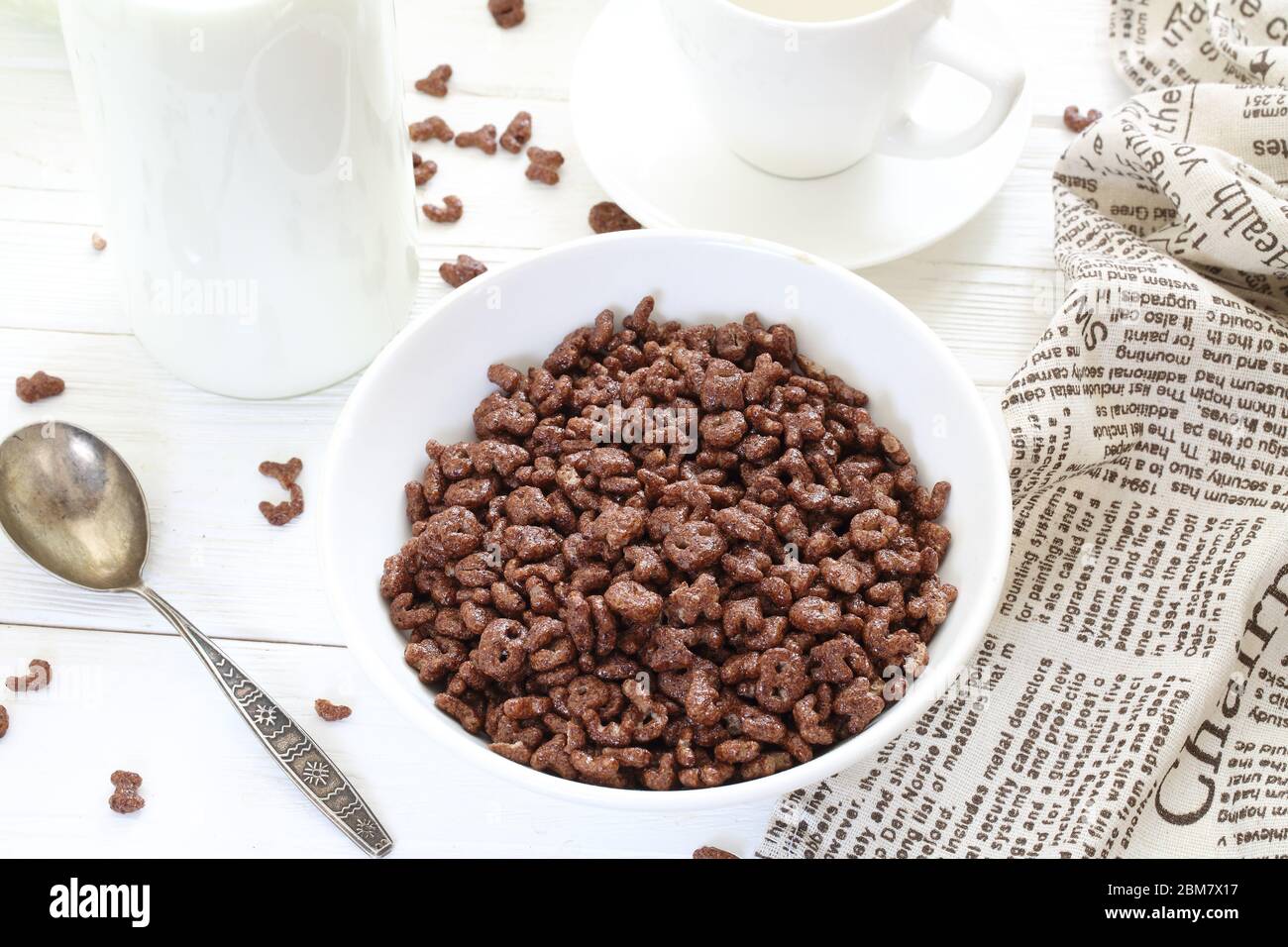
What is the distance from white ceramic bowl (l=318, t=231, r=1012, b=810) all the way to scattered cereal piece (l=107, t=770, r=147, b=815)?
252 millimetres

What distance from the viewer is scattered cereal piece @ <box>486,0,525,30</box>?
1.46 m

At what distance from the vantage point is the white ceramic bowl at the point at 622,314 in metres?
0.89

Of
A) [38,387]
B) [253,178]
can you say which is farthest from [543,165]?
[38,387]

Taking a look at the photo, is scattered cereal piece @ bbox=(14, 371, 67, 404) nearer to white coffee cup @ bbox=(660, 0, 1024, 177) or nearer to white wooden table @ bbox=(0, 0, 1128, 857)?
white wooden table @ bbox=(0, 0, 1128, 857)

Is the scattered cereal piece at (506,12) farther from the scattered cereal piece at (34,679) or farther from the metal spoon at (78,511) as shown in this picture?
the scattered cereal piece at (34,679)

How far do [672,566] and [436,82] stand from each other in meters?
0.72

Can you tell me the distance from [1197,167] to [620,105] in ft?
1.85

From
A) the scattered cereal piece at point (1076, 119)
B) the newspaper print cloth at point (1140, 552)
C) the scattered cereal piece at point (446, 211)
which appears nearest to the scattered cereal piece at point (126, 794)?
the newspaper print cloth at point (1140, 552)

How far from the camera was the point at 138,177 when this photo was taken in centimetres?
99

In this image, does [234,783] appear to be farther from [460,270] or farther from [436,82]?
[436,82]

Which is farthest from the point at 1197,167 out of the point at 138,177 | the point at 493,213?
the point at 138,177

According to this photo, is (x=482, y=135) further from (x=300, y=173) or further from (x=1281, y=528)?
(x=1281, y=528)

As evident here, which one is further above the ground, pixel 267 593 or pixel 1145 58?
pixel 1145 58

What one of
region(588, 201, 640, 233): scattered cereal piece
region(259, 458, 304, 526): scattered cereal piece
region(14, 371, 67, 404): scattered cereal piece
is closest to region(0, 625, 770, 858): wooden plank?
region(259, 458, 304, 526): scattered cereal piece
